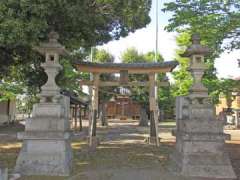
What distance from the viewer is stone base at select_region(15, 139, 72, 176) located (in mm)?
11062

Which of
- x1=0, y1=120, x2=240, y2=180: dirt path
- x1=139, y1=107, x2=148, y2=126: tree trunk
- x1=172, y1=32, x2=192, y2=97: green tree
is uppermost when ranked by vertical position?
x1=172, y1=32, x2=192, y2=97: green tree

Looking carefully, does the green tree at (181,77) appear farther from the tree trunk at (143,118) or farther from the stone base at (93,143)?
the stone base at (93,143)

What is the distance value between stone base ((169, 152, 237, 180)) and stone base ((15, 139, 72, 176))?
3.27 m

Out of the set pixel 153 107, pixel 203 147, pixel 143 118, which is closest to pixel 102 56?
Result: pixel 143 118

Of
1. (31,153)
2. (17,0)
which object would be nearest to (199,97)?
A: (31,153)

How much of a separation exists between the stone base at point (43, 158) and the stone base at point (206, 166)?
3.27 metres

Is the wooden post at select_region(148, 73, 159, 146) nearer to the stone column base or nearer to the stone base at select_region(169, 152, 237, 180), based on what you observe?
the stone base at select_region(169, 152, 237, 180)

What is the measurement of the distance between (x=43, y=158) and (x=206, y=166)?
4.50 m

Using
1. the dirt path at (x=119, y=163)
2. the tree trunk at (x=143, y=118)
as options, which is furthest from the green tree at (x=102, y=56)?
the dirt path at (x=119, y=163)

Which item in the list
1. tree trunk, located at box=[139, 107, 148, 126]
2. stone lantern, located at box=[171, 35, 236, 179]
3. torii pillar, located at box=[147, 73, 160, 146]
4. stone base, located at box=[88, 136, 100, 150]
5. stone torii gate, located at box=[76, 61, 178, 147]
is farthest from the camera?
tree trunk, located at box=[139, 107, 148, 126]

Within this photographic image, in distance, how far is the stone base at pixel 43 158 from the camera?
11.1 meters

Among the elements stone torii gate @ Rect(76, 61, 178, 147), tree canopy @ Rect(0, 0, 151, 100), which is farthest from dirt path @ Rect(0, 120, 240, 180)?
tree canopy @ Rect(0, 0, 151, 100)

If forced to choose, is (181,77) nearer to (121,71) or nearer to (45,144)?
(121,71)

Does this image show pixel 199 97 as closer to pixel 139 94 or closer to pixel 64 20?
pixel 64 20
